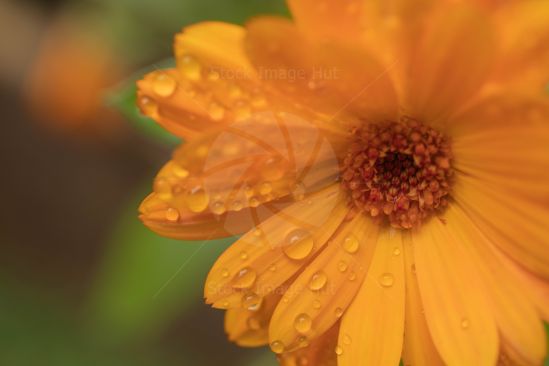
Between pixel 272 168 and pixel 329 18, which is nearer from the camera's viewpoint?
pixel 329 18

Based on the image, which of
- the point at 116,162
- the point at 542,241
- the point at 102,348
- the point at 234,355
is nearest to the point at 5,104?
the point at 116,162

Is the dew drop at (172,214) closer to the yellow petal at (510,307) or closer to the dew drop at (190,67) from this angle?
the dew drop at (190,67)

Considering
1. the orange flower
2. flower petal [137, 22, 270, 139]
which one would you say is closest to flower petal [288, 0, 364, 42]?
the orange flower

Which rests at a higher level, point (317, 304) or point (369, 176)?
point (369, 176)

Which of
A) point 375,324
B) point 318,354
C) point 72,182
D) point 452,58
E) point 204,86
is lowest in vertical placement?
point 72,182

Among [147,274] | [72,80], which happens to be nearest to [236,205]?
[147,274]

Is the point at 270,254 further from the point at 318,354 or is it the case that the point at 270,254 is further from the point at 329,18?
the point at 329,18

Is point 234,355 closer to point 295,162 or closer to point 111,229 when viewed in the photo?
point 111,229

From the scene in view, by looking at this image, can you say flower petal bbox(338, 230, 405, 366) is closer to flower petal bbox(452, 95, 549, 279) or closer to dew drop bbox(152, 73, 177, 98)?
flower petal bbox(452, 95, 549, 279)
